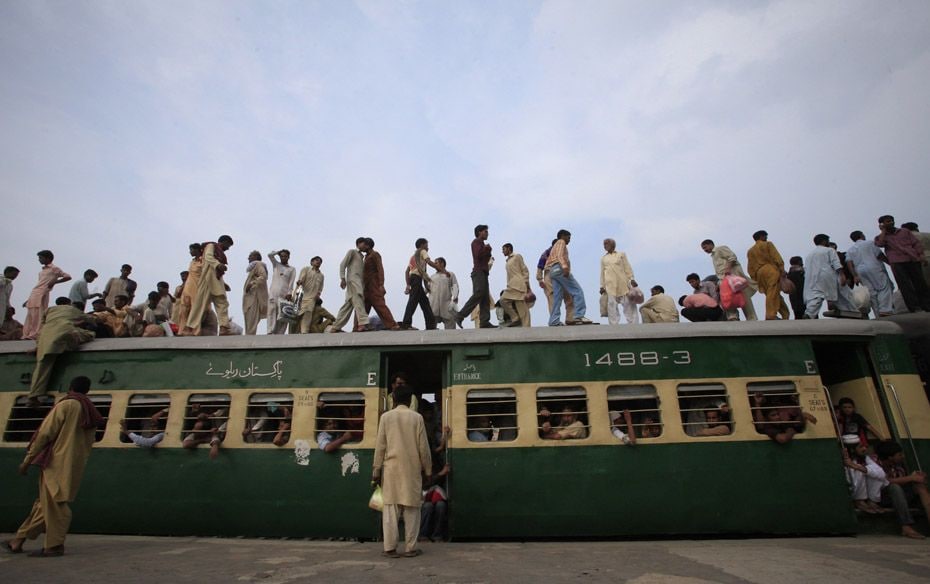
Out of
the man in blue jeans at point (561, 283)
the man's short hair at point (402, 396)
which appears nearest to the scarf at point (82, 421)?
the man's short hair at point (402, 396)

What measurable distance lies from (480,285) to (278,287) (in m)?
3.48

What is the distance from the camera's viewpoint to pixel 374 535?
638 cm

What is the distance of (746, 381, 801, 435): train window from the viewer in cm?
651

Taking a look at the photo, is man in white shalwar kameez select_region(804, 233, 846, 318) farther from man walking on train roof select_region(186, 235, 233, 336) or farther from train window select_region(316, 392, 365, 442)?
man walking on train roof select_region(186, 235, 233, 336)

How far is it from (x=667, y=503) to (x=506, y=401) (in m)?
2.17

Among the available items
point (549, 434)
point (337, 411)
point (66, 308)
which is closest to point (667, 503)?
point (549, 434)

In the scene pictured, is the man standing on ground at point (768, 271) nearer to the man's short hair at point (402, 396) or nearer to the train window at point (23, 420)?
the man's short hair at point (402, 396)

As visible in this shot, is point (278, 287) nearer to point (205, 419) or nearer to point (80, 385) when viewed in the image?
point (205, 419)

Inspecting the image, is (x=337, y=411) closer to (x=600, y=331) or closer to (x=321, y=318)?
(x=321, y=318)

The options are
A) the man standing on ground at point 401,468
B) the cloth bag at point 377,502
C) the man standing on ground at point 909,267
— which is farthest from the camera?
the man standing on ground at point 909,267

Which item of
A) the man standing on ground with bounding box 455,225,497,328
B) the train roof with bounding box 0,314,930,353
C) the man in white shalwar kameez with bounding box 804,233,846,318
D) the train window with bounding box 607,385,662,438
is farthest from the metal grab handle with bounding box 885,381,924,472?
the man standing on ground with bounding box 455,225,497,328

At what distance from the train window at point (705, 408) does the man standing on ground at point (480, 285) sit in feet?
11.1

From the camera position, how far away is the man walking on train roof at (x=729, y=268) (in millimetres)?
8258

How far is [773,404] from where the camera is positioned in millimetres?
6805
